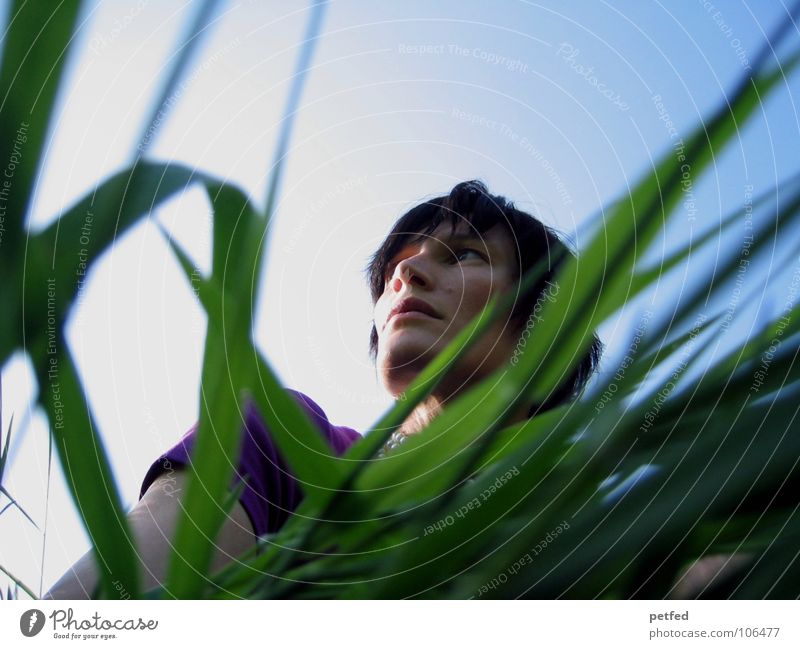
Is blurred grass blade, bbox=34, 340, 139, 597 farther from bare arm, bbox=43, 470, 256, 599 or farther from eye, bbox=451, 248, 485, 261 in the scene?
eye, bbox=451, 248, 485, 261

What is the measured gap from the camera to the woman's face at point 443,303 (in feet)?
1.30

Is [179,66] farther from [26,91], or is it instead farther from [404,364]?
[404,364]

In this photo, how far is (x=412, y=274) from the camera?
448 millimetres

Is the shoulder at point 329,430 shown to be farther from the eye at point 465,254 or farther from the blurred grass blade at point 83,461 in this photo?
the blurred grass blade at point 83,461

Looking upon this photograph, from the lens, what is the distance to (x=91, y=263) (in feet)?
0.46

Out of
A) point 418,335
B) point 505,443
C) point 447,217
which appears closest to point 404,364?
point 418,335

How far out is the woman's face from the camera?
40 cm

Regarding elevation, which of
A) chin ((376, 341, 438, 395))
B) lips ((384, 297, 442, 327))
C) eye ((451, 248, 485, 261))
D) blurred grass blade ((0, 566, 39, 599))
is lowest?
blurred grass blade ((0, 566, 39, 599))

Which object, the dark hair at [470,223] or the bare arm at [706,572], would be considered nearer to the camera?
the bare arm at [706,572]

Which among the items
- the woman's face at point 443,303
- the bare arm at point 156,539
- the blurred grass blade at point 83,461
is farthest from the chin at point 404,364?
the blurred grass blade at point 83,461

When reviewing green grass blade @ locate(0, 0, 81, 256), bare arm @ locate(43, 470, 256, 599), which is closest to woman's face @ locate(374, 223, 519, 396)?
bare arm @ locate(43, 470, 256, 599)

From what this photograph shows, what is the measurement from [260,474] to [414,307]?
141mm
